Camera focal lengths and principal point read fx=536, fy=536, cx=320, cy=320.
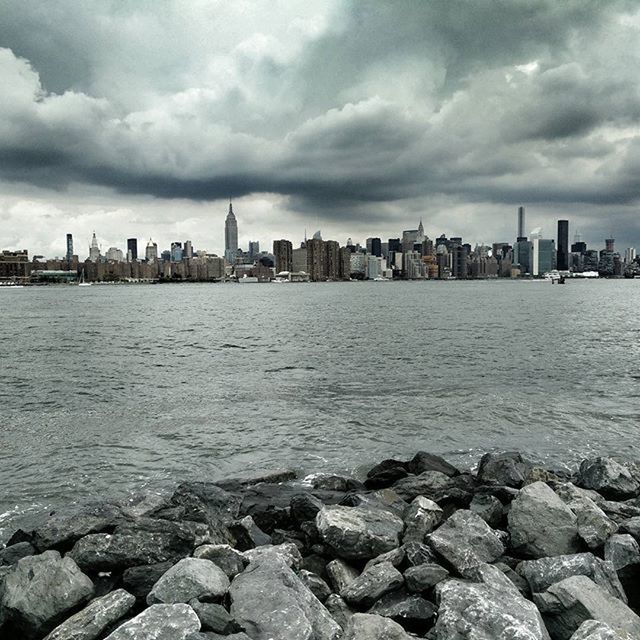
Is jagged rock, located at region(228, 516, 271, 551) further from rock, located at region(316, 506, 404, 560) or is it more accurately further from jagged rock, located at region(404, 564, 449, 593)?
jagged rock, located at region(404, 564, 449, 593)

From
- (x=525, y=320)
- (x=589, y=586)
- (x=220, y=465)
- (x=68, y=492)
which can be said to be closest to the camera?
(x=589, y=586)

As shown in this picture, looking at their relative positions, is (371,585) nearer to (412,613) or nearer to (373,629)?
(412,613)

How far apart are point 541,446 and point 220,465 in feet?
34.8

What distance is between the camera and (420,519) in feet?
33.8

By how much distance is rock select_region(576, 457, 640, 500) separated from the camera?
12.7 m

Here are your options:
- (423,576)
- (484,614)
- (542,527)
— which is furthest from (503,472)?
(484,614)

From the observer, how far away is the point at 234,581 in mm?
7859

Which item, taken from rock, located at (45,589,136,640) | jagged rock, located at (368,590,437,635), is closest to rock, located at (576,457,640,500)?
jagged rock, located at (368,590,437,635)

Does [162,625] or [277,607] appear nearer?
[162,625]

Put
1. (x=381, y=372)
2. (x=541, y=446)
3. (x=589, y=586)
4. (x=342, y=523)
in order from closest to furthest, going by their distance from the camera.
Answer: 1. (x=589, y=586)
2. (x=342, y=523)
3. (x=541, y=446)
4. (x=381, y=372)

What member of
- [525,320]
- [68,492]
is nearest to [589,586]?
[68,492]

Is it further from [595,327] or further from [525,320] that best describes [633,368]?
[525,320]

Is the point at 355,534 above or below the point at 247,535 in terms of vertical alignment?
above

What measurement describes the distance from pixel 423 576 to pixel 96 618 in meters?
4.58
